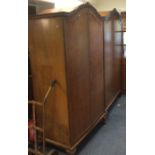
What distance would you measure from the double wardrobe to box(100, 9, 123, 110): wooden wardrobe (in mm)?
382

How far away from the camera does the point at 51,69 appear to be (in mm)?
2270

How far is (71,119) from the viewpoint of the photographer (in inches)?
90.0

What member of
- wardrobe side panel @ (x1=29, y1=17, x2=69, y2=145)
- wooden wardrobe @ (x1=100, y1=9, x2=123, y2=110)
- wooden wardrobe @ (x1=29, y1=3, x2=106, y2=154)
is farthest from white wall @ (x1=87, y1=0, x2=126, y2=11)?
wardrobe side panel @ (x1=29, y1=17, x2=69, y2=145)

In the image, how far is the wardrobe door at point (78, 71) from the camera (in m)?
2.18

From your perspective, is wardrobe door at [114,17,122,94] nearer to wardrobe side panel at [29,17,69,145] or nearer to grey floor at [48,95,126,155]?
grey floor at [48,95,126,155]

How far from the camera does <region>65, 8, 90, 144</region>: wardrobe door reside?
2176mm

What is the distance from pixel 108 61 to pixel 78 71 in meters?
1.27

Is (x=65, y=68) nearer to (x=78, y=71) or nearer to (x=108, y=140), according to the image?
(x=78, y=71)

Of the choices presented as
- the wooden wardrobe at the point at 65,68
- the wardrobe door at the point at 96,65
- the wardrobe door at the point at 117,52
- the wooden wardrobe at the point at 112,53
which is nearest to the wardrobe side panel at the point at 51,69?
the wooden wardrobe at the point at 65,68

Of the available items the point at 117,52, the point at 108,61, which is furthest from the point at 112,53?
the point at 117,52

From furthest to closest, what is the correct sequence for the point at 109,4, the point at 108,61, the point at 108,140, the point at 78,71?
the point at 109,4 → the point at 108,61 → the point at 108,140 → the point at 78,71
